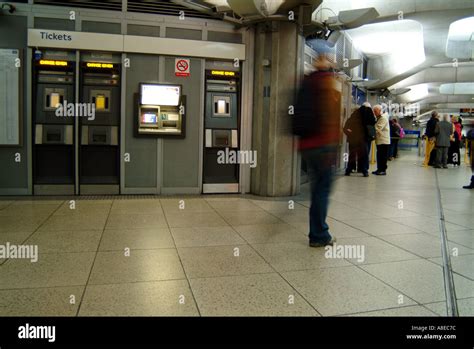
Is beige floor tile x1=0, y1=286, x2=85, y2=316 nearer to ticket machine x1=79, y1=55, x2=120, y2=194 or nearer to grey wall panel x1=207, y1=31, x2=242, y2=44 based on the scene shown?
ticket machine x1=79, y1=55, x2=120, y2=194

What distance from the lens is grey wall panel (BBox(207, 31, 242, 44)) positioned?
24.8ft

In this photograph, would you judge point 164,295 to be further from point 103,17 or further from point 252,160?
point 103,17

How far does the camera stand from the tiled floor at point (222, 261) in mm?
2949

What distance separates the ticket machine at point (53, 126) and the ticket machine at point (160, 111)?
1.20 metres

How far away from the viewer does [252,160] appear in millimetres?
7883

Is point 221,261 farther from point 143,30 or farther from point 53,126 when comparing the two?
point 143,30

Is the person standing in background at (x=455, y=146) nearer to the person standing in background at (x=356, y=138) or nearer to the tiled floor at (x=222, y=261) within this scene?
the person standing in background at (x=356, y=138)

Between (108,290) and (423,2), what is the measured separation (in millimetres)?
9767

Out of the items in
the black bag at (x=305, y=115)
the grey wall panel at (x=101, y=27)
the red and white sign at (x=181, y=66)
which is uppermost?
the grey wall panel at (x=101, y=27)

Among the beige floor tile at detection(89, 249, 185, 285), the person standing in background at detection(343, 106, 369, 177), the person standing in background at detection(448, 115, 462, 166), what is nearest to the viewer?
the beige floor tile at detection(89, 249, 185, 285)

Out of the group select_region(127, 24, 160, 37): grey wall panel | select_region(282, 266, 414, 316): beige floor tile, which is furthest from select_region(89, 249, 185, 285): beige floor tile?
select_region(127, 24, 160, 37): grey wall panel

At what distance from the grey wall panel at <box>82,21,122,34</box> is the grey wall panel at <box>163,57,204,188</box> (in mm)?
1245

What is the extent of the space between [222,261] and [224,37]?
5020 millimetres

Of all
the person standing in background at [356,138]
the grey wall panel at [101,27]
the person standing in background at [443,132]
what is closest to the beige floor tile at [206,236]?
the grey wall panel at [101,27]
